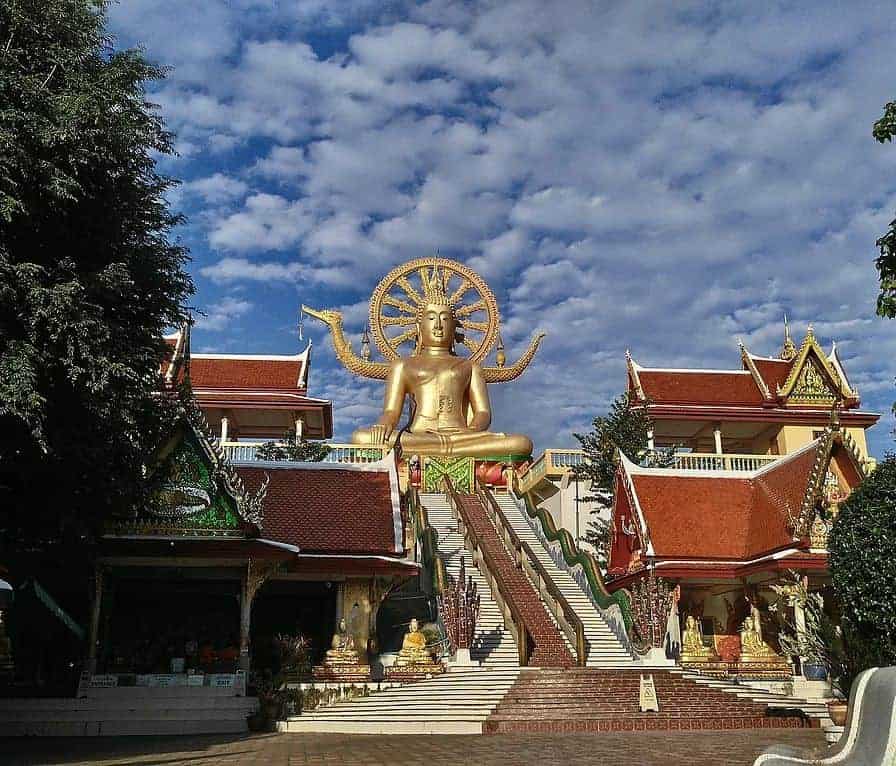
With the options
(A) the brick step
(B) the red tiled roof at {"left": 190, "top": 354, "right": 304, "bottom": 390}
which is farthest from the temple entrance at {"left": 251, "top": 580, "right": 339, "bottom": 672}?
(B) the red tiled roof at {"left": 190, "top": 354, "right": 304, "bottom": 390}

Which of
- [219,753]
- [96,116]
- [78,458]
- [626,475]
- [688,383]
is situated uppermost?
[688,383]

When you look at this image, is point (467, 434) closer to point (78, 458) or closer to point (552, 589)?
point (552, 589)

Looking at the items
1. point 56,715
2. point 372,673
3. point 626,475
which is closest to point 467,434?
point 626,475

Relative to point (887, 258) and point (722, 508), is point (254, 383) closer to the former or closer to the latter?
point (722, 508)

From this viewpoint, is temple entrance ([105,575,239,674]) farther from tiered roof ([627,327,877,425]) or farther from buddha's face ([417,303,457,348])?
tiered roof ([627,327,877,425])

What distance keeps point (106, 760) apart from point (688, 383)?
28.0 metres

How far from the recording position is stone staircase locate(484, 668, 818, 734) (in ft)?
42.7

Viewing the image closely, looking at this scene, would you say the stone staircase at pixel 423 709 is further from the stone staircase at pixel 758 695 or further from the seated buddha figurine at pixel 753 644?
the seated buddha figurine at pixel 753 644

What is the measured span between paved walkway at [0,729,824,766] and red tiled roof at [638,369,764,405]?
842 inches

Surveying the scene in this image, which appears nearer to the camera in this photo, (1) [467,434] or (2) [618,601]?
(2) [618,601]

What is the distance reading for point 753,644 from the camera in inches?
680

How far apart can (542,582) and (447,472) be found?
Answer: 8619mm

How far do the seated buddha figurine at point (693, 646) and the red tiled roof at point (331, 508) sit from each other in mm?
5673

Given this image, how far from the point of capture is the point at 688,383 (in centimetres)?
3447
